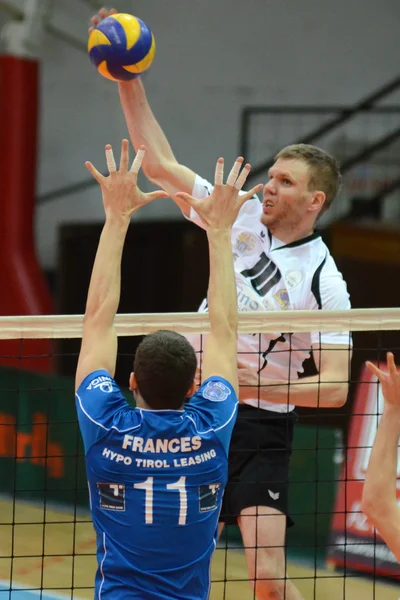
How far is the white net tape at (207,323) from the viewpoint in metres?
4.51

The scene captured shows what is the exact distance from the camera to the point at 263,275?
4777mm

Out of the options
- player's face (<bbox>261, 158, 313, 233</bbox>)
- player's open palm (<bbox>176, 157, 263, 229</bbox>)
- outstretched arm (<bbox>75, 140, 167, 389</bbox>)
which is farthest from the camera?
player's face (<bbox>261, 158, 313, 233</bbox>)

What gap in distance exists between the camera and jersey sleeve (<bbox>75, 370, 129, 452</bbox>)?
3.07 m

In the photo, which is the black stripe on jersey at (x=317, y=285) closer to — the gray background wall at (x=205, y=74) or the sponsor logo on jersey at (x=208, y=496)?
the sponsor logo on jersey at (x=208, y=496)

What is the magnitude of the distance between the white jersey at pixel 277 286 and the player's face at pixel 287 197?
2.9 inches

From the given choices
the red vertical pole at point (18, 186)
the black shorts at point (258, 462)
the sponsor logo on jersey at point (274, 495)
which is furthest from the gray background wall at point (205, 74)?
the sponsor logo on jersey at point (274, 495)

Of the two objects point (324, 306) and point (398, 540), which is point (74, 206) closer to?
point (324, 306)

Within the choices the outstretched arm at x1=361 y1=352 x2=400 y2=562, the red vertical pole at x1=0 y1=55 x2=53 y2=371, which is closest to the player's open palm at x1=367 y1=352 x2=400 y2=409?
the outstretched arm at x1=361 y1=352 x2=400 y2=562

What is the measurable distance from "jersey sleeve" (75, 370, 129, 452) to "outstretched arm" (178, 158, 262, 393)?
342mm

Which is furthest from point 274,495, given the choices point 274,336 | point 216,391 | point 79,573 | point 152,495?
Answer: point 79,573

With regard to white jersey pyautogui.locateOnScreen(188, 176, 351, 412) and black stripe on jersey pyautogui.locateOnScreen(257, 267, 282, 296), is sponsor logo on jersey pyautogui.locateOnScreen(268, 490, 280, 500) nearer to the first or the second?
white jersey pyautogui.locateOnScreen(188, 176, 351, 412)

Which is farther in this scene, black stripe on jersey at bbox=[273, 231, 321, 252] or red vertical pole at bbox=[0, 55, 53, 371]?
red vertical pole at bbox=[0, 55, 53, 371]

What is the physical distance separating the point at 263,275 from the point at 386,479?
Result: 1.79 m

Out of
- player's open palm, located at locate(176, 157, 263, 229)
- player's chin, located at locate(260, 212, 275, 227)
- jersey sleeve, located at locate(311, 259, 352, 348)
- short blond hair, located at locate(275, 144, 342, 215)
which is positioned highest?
short blond hair, located at locate(275, 144, 342, 215)
